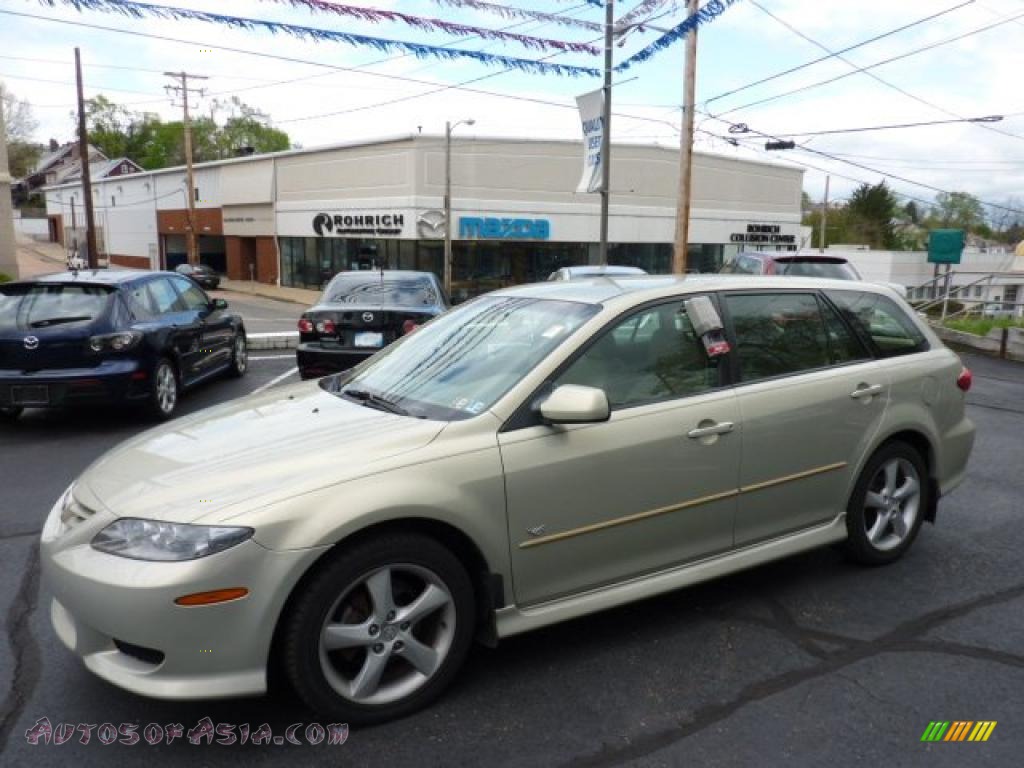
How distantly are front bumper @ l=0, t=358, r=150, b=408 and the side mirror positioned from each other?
18.4 ft

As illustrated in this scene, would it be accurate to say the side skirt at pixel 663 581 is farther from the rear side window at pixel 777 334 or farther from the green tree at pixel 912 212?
the green tree at pixel 912 212

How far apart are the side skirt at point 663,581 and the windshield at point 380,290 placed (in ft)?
19.7

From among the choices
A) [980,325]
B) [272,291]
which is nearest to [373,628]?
[980,325]

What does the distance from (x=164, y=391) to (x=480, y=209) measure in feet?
86.5

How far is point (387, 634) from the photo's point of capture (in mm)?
2889

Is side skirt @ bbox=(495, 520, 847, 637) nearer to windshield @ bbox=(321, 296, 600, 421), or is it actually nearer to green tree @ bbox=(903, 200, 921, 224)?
windshield @ bbox=(321, 296, 600, 421)

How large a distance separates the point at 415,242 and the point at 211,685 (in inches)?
1221

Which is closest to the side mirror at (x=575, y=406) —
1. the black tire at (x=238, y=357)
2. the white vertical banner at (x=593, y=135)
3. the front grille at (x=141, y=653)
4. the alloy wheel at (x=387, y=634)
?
the alloy wheel at (x=387, y=634)

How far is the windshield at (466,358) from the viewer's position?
10.9ft

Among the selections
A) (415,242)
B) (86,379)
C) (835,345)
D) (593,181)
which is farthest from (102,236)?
(835,345)

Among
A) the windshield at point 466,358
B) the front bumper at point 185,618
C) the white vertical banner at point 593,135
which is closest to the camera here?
the front bumper at point 185,618

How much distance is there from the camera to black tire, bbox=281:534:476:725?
8.96 feet

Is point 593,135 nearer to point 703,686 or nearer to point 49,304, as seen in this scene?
point 49,304

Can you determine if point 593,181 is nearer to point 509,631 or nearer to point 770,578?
point 770,578
